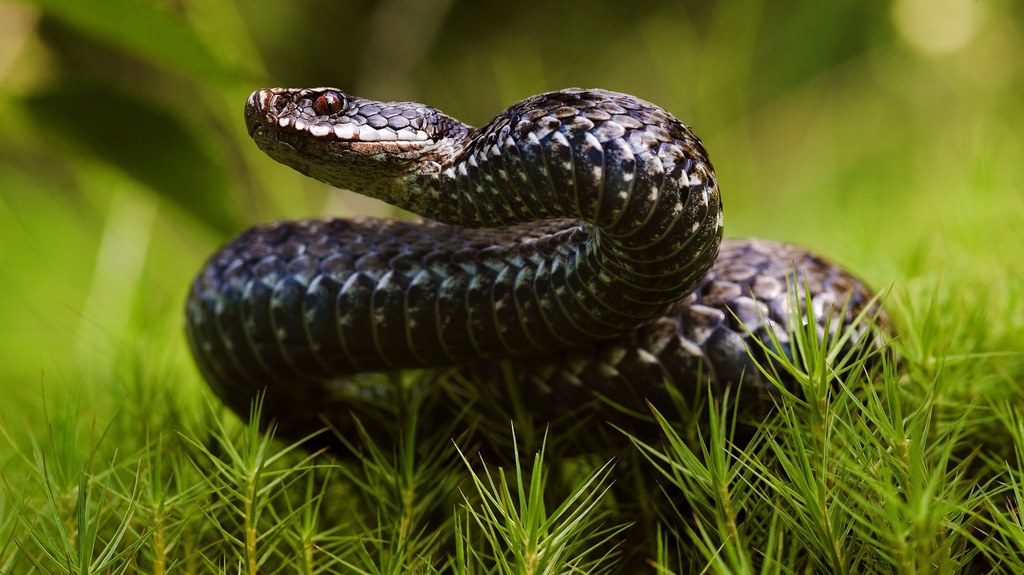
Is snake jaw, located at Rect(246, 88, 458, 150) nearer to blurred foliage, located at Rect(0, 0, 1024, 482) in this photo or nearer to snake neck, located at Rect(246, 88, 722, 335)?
snake neck, located at Rect(246, 88, 722, 335)

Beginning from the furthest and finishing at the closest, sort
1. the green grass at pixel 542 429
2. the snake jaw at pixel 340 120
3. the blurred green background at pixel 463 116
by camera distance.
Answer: the blurred green background at pixel 463 116 → the snake jaw at pixel 340 120 → the green grass at pixel 542 429

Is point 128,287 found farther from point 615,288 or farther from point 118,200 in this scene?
point 615,288

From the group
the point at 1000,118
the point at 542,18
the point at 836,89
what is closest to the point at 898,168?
the point at 1000,118

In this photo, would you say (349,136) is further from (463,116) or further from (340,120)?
(463,116)

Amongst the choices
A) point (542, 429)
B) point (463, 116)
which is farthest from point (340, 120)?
point (463, 116)

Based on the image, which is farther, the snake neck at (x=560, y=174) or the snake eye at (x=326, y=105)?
the snake eye at (x=326, y=105)

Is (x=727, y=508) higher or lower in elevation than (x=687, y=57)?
lower

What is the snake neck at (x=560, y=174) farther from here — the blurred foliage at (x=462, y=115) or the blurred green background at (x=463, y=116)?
the blurred foliage at (x=462, y=115)

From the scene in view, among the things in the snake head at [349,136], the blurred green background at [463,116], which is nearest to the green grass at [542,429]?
the blurred green background at [463,116]
